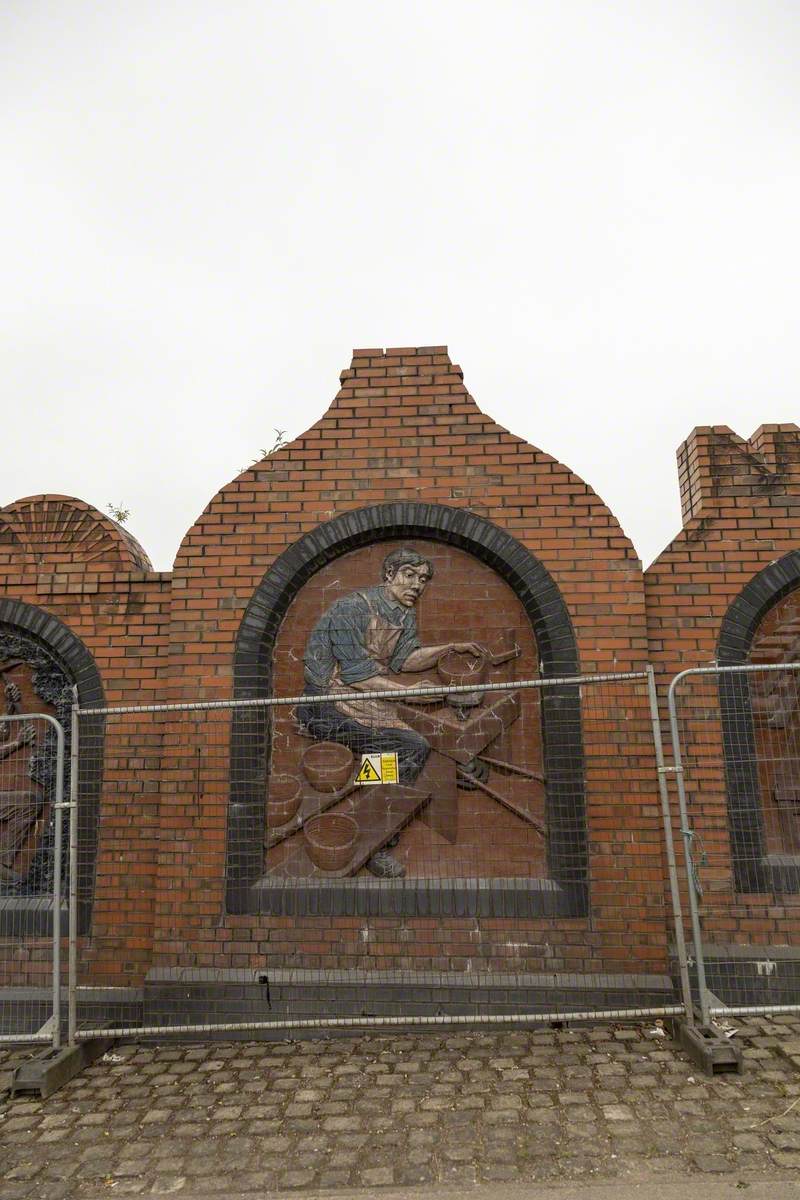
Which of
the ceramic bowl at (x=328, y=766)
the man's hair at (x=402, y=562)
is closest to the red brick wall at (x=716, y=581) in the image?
the man's hair at (x=402, y=562)

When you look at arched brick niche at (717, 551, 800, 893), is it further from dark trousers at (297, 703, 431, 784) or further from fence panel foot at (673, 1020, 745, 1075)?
dark trousers at (297, 703, 431, 784)

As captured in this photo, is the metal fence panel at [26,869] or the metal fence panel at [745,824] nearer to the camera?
the metal fence panel at [745,824]

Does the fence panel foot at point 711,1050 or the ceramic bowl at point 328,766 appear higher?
the ceramic bowl at point 328,766

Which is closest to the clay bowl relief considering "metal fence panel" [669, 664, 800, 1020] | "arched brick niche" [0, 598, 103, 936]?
"arched brick niche" [0, 598, 103, 936]

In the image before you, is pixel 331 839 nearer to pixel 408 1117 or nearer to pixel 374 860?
pixel 374 860

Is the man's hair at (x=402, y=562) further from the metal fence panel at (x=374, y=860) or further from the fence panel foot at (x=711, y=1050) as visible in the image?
the fence panel foot at (x=711, y=1050)

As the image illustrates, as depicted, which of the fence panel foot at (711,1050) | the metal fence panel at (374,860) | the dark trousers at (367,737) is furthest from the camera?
the dark trousers at (367,737)

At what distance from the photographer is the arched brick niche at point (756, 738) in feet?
16.5

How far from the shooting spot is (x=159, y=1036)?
15.3ft

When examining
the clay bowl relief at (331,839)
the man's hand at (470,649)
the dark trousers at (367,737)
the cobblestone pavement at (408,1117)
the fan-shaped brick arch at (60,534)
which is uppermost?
the fan-shaped brick arch at (60,534)

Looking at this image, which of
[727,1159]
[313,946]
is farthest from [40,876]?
[727,1159]

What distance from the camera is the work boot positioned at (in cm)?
502

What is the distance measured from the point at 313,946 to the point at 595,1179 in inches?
89.8

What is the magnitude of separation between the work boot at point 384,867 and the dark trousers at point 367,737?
1.62 feet
